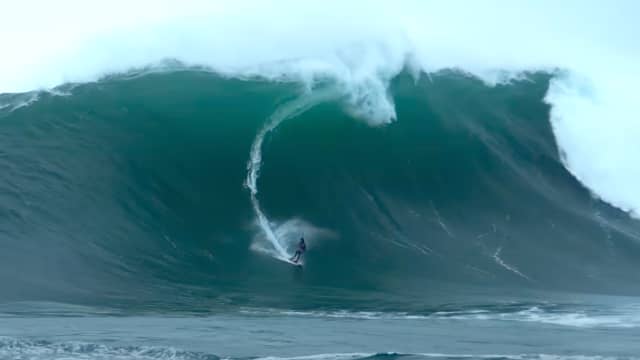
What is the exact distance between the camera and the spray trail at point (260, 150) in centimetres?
1739

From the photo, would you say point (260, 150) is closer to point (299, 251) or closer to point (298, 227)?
point (298, 227)

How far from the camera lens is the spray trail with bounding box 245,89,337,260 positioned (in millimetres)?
17391

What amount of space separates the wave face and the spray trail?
0.04 m

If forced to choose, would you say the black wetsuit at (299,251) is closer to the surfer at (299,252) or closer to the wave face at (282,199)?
the surfer at (299,252)

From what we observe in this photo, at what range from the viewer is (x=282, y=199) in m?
18.5

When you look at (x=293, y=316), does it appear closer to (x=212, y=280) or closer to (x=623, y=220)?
(x=212, y=280)

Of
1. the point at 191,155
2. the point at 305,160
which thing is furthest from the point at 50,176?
the point at 305,160

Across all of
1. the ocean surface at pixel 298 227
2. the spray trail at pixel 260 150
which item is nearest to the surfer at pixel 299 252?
the spray trail at pixel 260 150

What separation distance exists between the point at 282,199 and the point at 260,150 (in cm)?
146

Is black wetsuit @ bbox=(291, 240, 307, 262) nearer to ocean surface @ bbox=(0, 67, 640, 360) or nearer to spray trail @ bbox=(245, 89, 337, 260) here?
spray trail @ bbox=(245, 89, 337, 260)

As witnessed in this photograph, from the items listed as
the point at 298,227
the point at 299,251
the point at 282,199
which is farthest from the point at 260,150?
the point at 299,251

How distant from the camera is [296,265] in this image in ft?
54.9

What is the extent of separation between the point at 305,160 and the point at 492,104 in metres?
5.01

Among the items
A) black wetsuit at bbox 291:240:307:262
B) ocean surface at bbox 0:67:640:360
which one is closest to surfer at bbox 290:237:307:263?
black wetsuit at bbox 291:240:307:262
